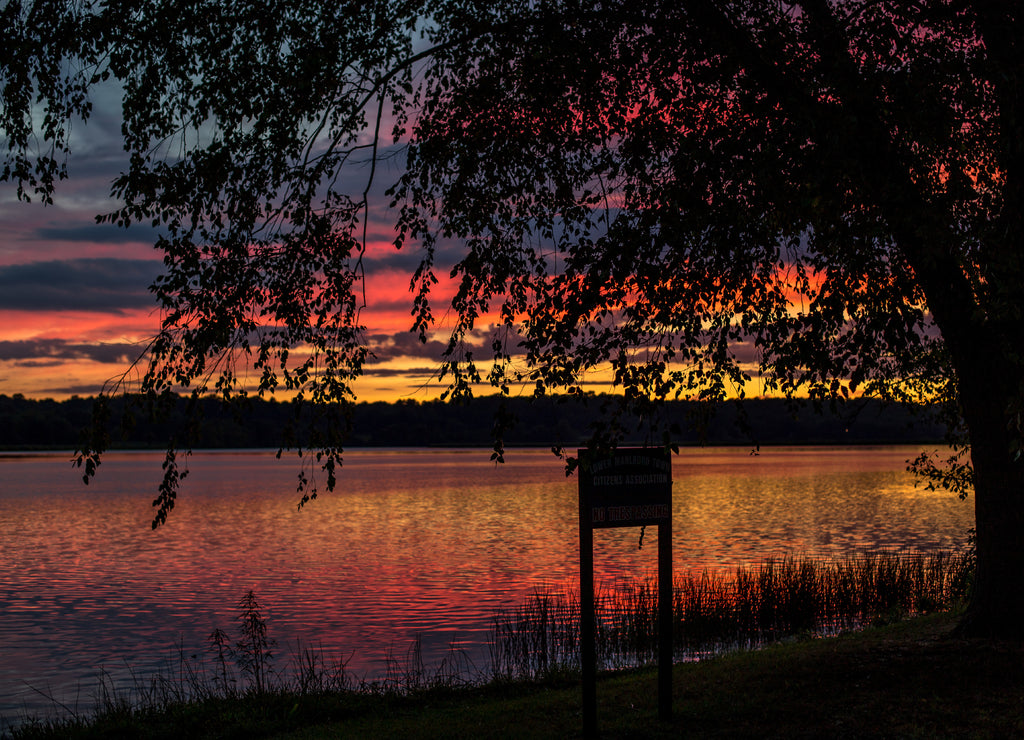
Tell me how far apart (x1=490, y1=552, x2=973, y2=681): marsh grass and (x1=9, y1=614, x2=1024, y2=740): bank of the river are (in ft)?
8.68

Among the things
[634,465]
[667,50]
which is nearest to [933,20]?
[667,50]

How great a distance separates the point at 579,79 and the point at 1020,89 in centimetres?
498

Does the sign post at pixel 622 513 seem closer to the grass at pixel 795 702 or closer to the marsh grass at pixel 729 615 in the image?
the grass at pixel 795 702

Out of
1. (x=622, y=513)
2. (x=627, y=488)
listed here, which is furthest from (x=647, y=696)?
(x=627, y=488)

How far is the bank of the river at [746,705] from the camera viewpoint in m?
9.42

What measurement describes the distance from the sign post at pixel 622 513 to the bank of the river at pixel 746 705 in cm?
52

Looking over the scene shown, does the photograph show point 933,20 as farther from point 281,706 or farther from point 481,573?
point 481,573

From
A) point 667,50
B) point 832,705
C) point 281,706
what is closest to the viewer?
point 832,705

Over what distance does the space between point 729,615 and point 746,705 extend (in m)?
9.27

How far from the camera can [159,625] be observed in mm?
24500

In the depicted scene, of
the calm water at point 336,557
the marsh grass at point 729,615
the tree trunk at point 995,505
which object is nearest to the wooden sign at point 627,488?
the tree trunk at point 995,505

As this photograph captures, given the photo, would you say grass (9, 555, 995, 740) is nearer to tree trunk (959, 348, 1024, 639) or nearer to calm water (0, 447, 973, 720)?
tree trunk (959, 348, 1024, 639)

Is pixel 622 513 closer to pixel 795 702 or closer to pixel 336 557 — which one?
pixel 795 702

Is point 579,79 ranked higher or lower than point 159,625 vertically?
higher
